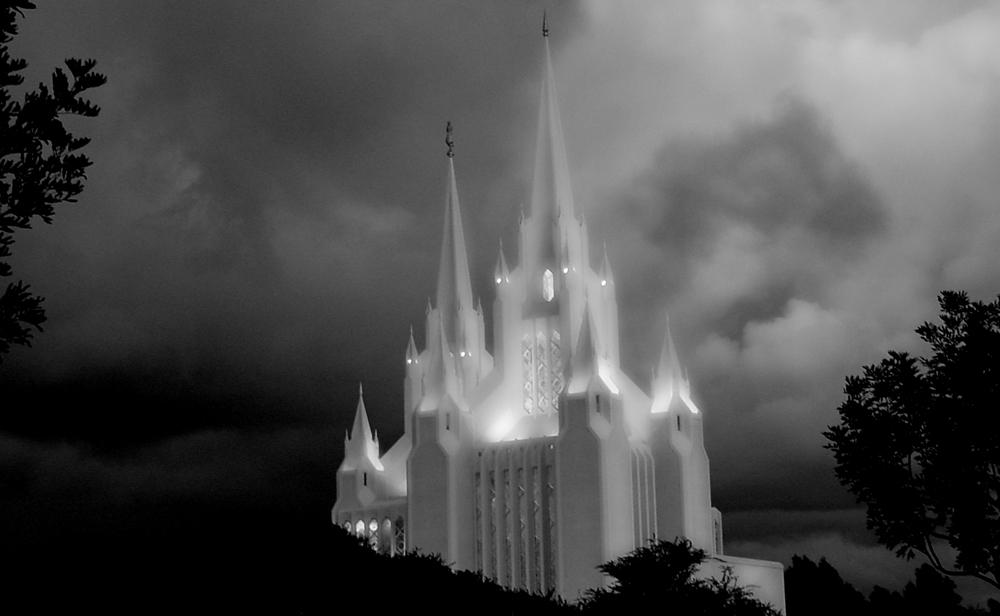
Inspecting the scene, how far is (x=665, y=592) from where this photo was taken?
17.6 meters

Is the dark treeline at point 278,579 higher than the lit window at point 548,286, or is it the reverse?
the lit window at point 548,286

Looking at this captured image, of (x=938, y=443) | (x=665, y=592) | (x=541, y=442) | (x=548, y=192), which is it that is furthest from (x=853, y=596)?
(x=938, y=443)

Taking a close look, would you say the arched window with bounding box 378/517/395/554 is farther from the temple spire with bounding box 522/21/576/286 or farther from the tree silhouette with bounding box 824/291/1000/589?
the tree silhouette with bounding box 824/291/1000/589

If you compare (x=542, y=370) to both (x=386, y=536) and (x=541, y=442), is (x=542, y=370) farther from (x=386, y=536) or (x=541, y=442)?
(x=386, y=536)

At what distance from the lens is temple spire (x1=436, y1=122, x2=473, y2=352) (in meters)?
48.9

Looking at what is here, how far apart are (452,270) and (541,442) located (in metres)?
10.6

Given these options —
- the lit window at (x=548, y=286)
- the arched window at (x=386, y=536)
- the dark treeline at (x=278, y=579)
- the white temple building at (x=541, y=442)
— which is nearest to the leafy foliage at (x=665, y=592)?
the dark treeline at (x=278, y=579)

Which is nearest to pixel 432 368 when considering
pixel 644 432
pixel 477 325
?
pixel 477 325

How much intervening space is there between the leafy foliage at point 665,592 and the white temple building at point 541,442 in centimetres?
1964

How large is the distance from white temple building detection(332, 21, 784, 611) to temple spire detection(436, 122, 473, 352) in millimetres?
110

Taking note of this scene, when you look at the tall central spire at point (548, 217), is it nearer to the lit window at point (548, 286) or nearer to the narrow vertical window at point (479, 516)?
the lit window at point (548, 286)

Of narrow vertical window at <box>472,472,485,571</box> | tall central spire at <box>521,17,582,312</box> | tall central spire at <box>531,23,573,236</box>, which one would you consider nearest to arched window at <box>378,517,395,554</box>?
narrow vertical window at <box>472,472,485,571</box>

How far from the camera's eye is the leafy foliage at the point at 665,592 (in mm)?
17172

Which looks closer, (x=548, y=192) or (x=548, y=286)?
(x=548, y=286)
